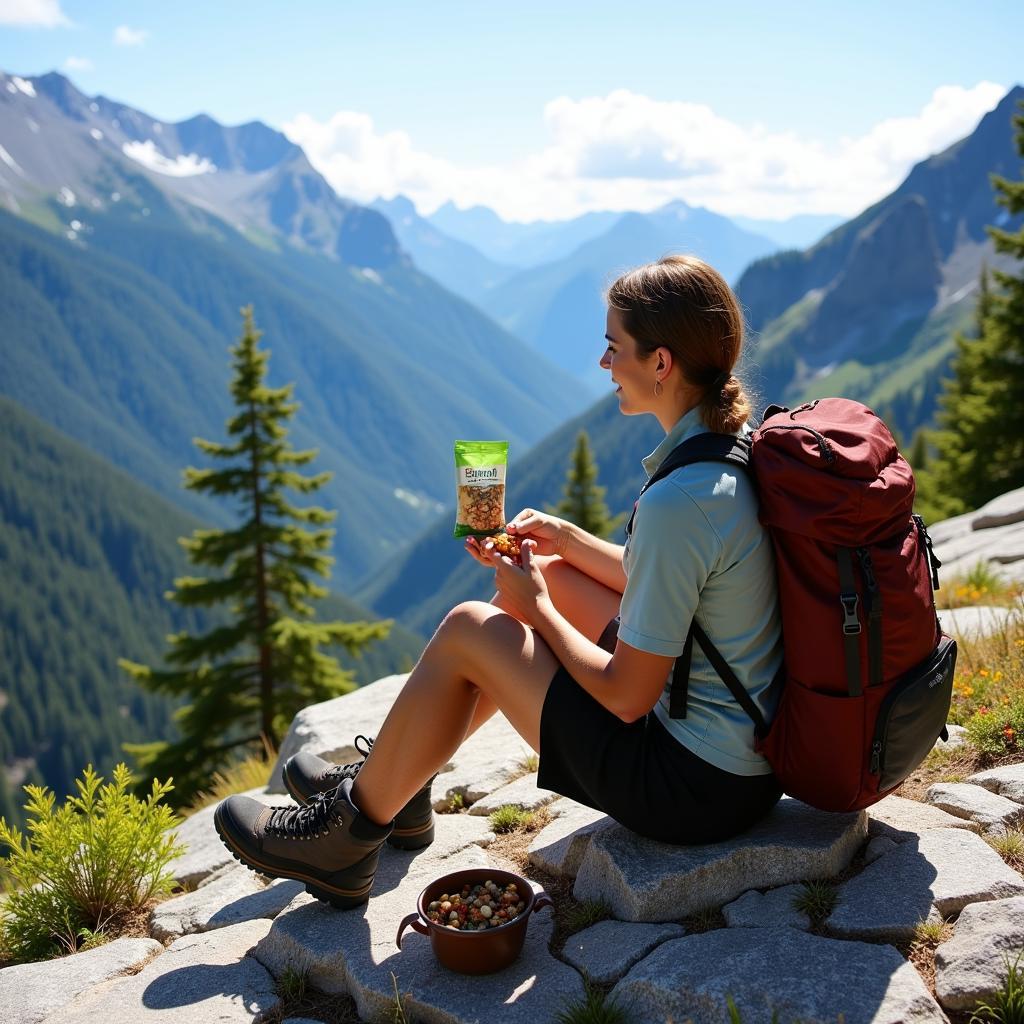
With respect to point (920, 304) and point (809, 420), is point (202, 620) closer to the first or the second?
point (920, 304)

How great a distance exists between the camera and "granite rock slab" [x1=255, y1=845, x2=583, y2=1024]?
127 inches

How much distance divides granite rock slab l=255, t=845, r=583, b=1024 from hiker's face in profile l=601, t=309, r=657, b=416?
2032mm

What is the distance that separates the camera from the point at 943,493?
2384 centimetres

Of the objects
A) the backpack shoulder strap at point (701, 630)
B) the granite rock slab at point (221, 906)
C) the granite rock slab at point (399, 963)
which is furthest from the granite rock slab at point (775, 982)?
the granite rock slab at point (221, 906)

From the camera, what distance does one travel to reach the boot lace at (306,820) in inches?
153

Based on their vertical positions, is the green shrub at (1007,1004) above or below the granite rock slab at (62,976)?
above

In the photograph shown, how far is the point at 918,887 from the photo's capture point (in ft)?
11.1

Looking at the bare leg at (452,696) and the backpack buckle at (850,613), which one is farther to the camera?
the bare leg at (452,696)

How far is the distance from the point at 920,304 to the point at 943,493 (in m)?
183

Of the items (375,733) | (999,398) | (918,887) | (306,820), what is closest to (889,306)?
(999,398)

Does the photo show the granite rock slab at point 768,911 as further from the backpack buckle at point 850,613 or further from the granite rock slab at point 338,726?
the granite rock slab at point 338,726

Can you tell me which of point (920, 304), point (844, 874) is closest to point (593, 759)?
point (844, 874)

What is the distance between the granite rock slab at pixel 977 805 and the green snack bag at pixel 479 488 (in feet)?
7.57

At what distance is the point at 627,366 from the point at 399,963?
2361 mm
